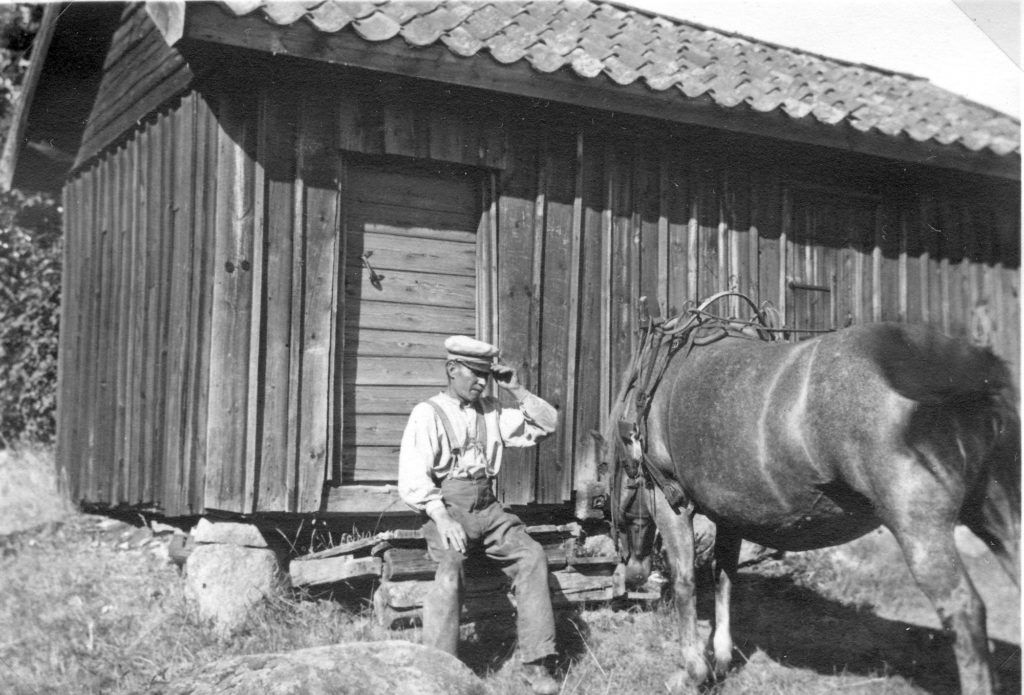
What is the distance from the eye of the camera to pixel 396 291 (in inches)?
245

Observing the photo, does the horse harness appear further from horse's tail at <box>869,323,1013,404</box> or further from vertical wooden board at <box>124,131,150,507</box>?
vertical wooden board at <box>124,131,150,507</box>

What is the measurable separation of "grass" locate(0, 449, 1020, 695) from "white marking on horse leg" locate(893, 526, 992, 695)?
1236 millimetres

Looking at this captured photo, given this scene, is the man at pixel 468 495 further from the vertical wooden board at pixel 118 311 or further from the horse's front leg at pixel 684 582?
the vertical wooden board at pixel 118 311

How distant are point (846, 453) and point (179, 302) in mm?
4459

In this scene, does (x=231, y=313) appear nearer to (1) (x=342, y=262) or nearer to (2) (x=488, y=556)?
(1) (x=342, y=262)

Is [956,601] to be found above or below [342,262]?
below

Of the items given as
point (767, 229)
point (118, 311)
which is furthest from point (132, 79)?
point (767, 229)

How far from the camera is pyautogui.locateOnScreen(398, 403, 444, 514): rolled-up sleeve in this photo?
460cm

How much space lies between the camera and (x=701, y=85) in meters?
6.21

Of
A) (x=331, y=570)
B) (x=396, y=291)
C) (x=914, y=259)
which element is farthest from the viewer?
(x=914, y=259)

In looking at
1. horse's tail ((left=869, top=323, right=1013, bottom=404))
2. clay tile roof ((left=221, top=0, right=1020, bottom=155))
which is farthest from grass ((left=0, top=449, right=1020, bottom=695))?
clay tile roof ((left=221, top=0, right=1020, bottom=155))

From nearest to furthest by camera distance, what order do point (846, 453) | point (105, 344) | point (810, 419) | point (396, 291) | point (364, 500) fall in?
point (846, 453), point (810, 419), point (364, 500), point (396, 291), point (105, 344)

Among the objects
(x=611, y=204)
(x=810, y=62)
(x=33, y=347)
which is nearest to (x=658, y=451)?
(x=611, y=204)

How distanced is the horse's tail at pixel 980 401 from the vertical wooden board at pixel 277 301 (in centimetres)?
343
